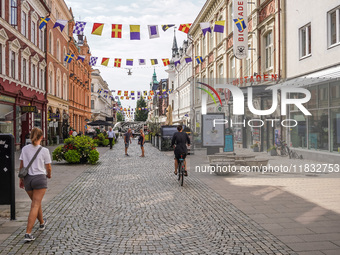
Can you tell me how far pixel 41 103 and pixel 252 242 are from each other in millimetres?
27380

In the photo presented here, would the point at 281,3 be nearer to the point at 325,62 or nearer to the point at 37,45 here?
the point at 325,62

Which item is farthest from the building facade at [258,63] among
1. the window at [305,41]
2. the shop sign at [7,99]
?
the shop sign at [7,99]

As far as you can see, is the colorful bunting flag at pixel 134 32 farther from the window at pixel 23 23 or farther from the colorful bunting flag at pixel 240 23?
the window at pixel 23 23

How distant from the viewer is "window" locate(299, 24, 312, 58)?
16.2 m

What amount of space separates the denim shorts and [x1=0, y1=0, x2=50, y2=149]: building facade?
1701 centimetres

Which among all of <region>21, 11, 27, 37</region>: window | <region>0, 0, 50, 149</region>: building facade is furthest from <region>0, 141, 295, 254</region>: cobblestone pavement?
<region>21, 11, 27, 37</region>: window

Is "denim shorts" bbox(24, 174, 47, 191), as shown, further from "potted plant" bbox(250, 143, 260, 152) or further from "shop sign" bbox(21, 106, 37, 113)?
"shop sign" bbox(21, 106, 37, 113)

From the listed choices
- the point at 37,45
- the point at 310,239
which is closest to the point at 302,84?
the point at 310,239

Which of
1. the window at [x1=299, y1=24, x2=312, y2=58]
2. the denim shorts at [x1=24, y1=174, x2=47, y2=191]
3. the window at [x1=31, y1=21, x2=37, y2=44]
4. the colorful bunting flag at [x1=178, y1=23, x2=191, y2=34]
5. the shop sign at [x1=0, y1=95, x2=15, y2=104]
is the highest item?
the window at [x1=31, y1=21, x2=37, y2=44]

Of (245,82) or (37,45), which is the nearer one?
(245,82)

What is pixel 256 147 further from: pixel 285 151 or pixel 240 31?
pixel 240 31

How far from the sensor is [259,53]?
2114cm

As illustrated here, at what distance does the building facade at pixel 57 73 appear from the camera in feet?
106

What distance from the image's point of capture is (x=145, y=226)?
5.74 metres
